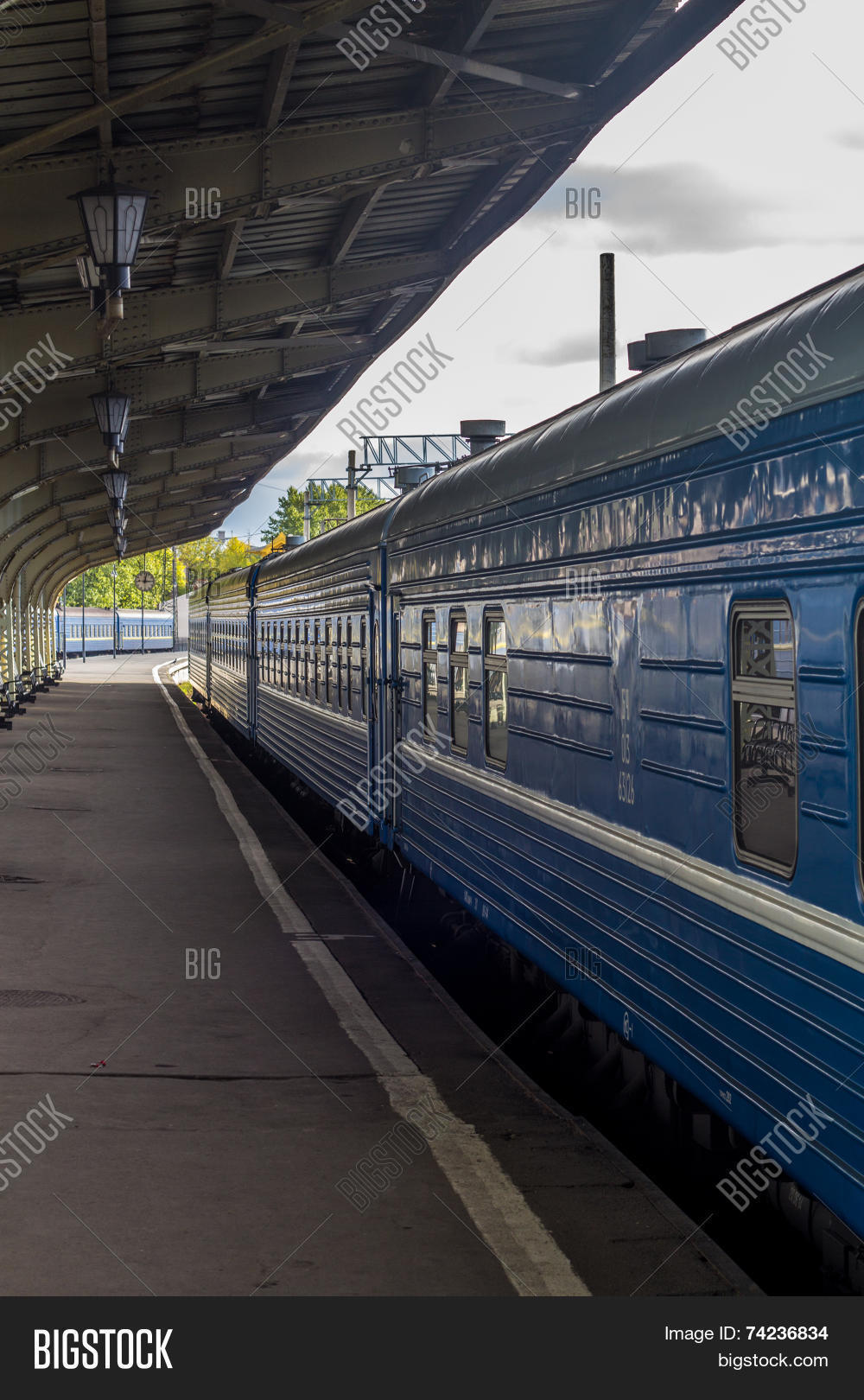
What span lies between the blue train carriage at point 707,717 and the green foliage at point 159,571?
115 metres

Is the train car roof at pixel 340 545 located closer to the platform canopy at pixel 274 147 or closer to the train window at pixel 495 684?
the platform canopy at pixel 274 147

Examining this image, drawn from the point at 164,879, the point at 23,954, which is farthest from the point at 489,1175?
the point at 164,879

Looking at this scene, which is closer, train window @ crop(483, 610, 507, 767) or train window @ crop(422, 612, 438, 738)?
train window @ crop(483, 610, 507, 767)

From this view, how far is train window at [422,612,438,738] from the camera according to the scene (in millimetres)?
9547

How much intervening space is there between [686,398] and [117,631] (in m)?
86.0

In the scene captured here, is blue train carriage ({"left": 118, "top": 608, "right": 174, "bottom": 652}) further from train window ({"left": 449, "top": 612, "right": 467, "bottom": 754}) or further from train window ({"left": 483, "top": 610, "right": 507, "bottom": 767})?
train window ({"left": 483, "top": 610, "right": 507, "bottom": 767})

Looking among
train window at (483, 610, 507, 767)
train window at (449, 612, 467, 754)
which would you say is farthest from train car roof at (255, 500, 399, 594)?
train window at (483, 610, 507, 767)

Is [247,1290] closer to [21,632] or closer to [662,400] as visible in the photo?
[662,400]

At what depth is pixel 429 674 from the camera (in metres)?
9.81

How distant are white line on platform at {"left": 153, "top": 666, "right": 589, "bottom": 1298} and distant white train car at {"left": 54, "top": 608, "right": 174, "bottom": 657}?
246 ft

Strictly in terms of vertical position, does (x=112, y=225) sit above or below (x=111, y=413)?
above

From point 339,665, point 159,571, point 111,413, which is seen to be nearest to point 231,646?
point 111,413

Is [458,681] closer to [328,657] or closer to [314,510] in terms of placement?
[328,657]

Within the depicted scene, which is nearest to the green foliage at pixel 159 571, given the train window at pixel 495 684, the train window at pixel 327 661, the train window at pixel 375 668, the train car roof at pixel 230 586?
the train car roof at pixel 230 586
